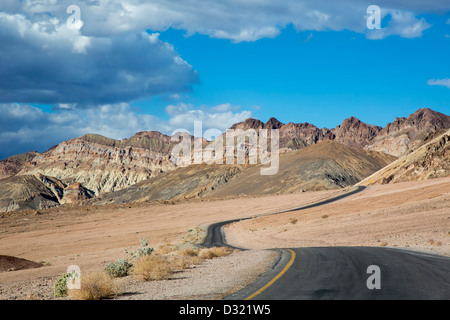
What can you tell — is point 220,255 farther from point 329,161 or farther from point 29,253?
point 329,161

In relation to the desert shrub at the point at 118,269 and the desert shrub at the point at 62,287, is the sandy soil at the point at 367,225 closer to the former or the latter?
the desert shrub at the point at 118,269

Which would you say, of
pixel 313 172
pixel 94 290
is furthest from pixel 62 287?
pixel 313 172

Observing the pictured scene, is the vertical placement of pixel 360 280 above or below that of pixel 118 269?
above

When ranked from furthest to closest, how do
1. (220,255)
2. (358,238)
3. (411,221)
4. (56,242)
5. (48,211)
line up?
(48,211) < (56,242) < (411,221) < (358,238) < (220,255)

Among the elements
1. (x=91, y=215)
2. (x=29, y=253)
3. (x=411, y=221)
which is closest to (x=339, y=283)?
(x=411, y=221)

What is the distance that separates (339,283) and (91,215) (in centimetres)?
7776

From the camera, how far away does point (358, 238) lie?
31.5 m

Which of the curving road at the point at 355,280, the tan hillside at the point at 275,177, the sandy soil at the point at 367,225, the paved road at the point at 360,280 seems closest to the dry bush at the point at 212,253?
the curving road at the point at 355,280

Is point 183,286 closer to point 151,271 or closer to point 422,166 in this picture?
point 151,271

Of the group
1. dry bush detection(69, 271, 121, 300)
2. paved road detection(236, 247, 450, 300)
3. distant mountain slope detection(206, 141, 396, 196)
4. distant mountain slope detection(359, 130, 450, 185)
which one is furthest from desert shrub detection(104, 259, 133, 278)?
distant mountain slope detection(206, 141, 396, 196)

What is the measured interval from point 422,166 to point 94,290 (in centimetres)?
8164

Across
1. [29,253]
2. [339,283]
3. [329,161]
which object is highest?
[329,161]

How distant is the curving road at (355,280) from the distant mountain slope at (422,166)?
6559 cm

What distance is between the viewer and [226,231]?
48.6m
